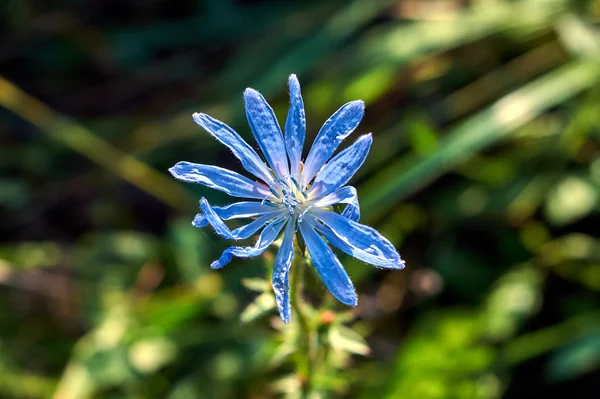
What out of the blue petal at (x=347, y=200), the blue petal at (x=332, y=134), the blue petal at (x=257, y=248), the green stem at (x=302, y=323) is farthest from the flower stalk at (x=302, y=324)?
the blue petal at (x=332, y=134)

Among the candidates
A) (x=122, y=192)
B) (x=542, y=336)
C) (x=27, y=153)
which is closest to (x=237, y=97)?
(x=122, y=192)

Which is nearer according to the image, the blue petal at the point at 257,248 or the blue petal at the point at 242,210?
the blue petal at the point at 257,248

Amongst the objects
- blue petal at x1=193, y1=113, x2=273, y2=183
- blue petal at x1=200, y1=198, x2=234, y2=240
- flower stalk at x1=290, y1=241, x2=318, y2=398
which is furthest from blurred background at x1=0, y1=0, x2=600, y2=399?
blue petal at x1=200, y1=198, x2=234, y2=240

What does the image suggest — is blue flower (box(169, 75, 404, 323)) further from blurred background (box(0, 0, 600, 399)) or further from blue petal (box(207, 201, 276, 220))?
blurred background (box(0, 0, 600, 399))

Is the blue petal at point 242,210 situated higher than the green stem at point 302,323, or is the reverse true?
the blue petal at point 242,210

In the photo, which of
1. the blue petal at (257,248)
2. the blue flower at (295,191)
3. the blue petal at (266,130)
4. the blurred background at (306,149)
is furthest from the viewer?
the blurred background at (306,149)

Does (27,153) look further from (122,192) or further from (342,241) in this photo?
(342,241)

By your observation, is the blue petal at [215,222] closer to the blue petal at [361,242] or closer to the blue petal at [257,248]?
the blue petal at [257,248]
